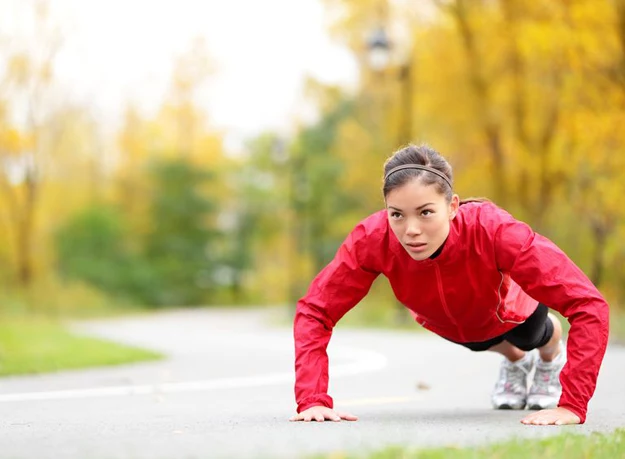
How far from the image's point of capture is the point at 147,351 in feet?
44.3

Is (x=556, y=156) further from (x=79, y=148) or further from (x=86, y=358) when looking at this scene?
(x=79, y=148)

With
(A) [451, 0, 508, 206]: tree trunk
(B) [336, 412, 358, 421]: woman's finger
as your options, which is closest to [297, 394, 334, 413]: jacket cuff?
(B) [336, 412, 358, 421]: woman's finger

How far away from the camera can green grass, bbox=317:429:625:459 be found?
3.50 m

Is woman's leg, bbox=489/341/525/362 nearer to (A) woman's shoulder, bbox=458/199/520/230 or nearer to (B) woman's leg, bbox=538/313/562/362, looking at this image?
(B) woman's leg, bbox=538/313/562/362

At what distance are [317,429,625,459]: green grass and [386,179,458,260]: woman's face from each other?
3.90 feet

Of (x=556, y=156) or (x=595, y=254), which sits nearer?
(x=556, y=156)

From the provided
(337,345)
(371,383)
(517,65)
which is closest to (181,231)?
(517,65)

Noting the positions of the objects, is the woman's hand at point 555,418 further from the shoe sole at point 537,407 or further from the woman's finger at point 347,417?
the shoe sole at point 537,407

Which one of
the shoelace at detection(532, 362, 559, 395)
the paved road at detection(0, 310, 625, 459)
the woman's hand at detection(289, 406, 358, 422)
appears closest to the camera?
the paved road at detection(0, 310, 625, 459)

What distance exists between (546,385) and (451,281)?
54.6 inches

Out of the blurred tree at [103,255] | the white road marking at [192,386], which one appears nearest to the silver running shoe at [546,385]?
the white road marking at [192,386]

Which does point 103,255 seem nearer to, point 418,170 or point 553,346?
point 553,346

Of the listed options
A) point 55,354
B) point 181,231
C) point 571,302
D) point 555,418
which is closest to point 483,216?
point 571,302

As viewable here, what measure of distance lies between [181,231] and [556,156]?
101 ft
